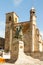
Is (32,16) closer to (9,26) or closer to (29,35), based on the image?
(29,35)

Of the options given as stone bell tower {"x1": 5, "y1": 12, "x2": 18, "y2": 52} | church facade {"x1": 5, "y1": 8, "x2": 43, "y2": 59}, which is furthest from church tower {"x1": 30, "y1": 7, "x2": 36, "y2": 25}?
stone bell tower {"x1": 5, "y1": 12, "x2": 18, "y2": 52}

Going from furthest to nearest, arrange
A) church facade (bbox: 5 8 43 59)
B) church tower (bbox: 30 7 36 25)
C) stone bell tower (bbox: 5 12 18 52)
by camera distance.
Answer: stone bell tower (bbox: 5 12 18 52) < church tower (bbox: 30 7 36 25) < church facade (bbox: 5 8 43 59)

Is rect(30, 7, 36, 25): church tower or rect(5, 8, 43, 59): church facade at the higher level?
rect(30, 7, 36, 25): church tower

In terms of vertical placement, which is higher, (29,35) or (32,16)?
(32,16)

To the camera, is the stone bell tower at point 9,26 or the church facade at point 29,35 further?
the stone bell tower at point 9,26

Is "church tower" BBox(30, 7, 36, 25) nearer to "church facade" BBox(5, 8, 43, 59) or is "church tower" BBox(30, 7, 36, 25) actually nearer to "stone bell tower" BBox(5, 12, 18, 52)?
"church facade" BBox(5, 8, 43, 59)

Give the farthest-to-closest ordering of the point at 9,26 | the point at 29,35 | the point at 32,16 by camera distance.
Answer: the point at 9,26, the point at 32,16, the point at 29,35

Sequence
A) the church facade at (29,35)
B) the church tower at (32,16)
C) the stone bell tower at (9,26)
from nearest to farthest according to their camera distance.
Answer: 1. the church facade at (29,35)
2. the church tower at (32,16)
3. the stone bell tower at (9,26)

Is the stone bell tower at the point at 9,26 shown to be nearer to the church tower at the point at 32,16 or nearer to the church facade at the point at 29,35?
the church facade at the point at 29,35

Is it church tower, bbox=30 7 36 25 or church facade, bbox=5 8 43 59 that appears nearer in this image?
church facade, bbox=5 8 43 59

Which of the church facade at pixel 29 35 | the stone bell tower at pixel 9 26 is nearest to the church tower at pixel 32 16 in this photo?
the church facade at pixel 29 35

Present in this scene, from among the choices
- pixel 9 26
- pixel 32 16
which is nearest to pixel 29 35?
pixel 32 16

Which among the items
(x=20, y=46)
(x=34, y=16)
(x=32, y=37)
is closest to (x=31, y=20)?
(x=34, y=16)

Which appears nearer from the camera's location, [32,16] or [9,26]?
[32,16]
